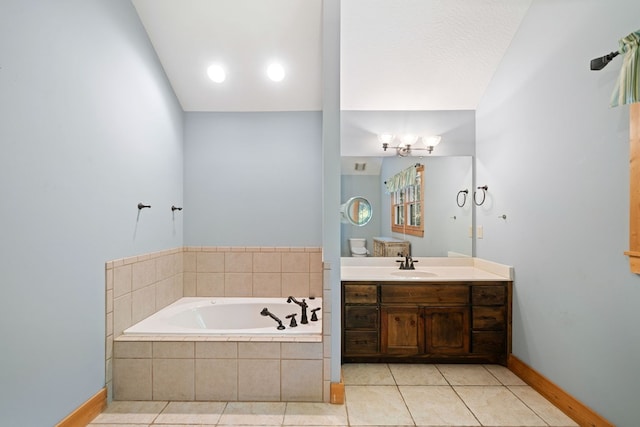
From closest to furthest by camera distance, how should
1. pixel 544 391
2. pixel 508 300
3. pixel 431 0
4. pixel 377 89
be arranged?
pixel 544 391 < pixel 431 0 < pixel 508 300 < pixel 377 89

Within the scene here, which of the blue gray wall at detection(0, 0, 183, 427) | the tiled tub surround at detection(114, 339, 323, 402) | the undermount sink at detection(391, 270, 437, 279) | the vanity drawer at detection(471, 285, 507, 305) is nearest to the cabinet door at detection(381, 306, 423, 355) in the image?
the undermount sink at detection(391, 270, 437, 279)

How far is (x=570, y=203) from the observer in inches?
82.1

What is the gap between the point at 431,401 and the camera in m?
2.26

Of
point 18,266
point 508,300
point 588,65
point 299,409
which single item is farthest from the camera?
point 508,300

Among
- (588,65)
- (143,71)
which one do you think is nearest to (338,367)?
(588,65)

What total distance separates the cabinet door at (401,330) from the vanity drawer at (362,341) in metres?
0.07

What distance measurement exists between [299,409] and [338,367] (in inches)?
13.9

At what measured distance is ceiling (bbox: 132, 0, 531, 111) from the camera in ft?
8.40

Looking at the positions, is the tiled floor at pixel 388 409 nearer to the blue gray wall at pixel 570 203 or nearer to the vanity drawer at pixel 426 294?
the blue gray wall at pixel 570 203

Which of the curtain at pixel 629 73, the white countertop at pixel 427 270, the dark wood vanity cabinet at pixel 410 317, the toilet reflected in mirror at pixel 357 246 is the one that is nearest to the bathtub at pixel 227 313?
the dark wood vanity cabinet at pixel 410 317

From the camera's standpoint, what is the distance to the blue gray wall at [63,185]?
4.97ft

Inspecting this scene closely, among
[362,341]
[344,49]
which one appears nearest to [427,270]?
[362,341]

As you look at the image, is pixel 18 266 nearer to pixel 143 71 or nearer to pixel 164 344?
pixel 164 344

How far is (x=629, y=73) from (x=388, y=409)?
2264 mm
